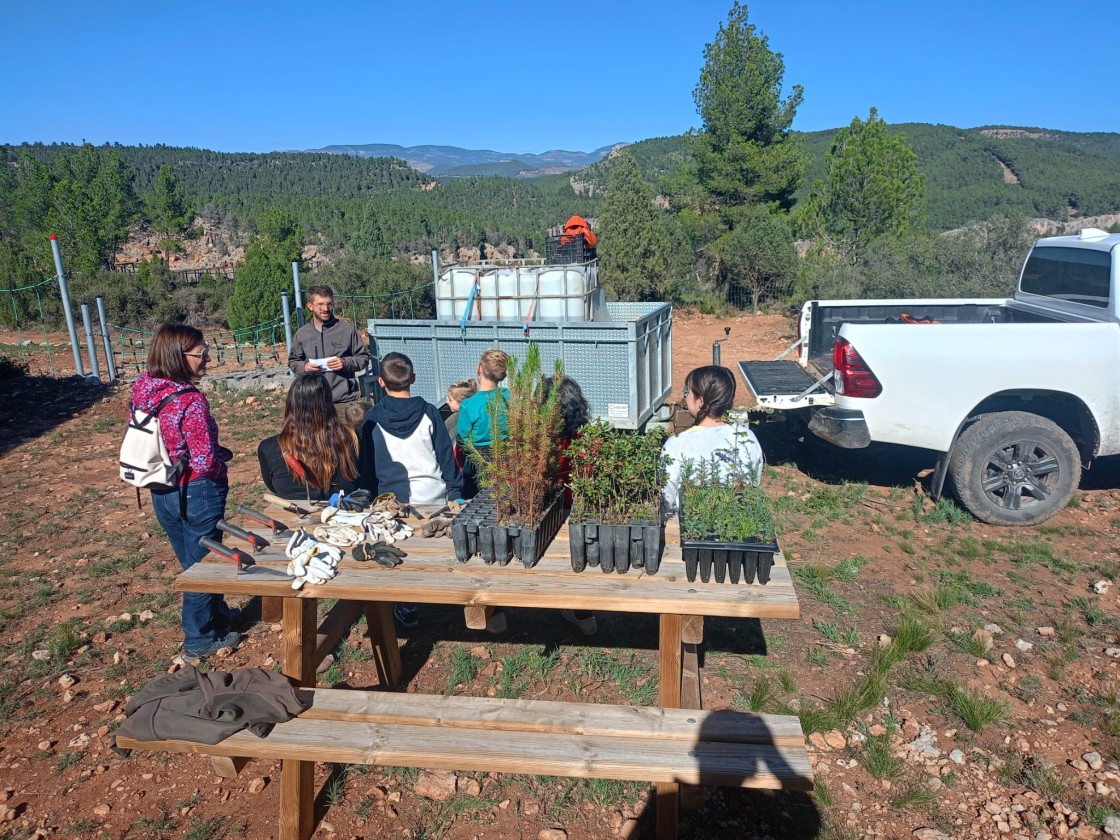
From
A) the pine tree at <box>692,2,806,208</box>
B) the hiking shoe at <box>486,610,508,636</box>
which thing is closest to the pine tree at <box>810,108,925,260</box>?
the pine tree at <box>692,2,806,208</box>

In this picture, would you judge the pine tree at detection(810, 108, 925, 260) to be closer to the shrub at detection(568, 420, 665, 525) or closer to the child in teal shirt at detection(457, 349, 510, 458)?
the child in teal shirt at detection(457, 349, 510, 458)

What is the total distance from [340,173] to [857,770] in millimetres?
97266

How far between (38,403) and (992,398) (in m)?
11.8

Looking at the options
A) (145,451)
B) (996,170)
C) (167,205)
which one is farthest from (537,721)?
(996,170)

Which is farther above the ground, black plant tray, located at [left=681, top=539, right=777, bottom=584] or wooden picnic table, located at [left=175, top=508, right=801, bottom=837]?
black plant tray, located at [left=681, top=539, right=777, bottom=584]

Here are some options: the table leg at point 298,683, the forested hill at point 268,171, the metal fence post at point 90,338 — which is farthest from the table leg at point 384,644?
the forested hill at point 268,171

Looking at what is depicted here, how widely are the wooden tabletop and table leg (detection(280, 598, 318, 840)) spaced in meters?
0.22

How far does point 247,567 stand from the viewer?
3176 millimetres

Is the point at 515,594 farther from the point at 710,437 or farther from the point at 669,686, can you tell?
the point at 710,437

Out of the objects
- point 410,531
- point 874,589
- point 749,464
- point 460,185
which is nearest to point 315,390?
point 410,531

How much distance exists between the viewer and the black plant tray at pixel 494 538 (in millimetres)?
3049

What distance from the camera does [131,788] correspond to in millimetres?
3273

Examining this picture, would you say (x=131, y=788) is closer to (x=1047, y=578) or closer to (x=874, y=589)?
(x=874, y=589)

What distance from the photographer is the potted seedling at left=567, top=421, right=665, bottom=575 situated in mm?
2975
